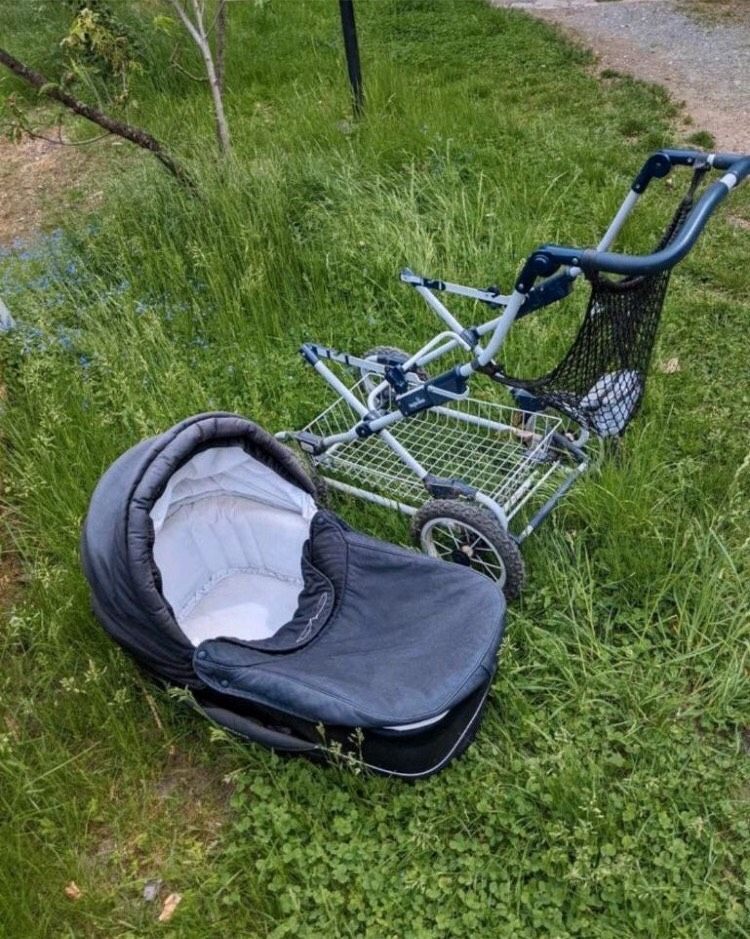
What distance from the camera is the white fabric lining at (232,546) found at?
8.95 feet

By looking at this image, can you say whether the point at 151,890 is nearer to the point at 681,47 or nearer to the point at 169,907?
the point at 169,907

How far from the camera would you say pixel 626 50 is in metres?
6.93

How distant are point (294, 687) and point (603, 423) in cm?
126

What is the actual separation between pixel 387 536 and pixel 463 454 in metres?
0.44

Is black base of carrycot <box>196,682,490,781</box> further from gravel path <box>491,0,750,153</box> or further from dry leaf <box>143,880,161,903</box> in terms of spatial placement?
gravel path <box>491,0,750,153</box>

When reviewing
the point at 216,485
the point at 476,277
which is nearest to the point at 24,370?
the point at 216,485

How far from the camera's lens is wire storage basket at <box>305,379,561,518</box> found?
9.60ft

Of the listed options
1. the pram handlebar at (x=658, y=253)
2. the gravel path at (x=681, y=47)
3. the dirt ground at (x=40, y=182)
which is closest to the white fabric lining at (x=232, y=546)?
the pram handlebar at (x=658, y=253)

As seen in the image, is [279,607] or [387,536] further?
A: [387,536]

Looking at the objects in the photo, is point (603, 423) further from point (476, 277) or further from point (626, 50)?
point (626, 50)

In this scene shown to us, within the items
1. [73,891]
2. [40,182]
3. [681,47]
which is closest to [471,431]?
[73,891]

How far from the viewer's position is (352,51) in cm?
522

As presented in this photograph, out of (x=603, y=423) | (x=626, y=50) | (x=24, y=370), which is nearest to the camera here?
(x=603, y=423)

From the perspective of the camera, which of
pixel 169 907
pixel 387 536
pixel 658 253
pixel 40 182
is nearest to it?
pixel 658 253
